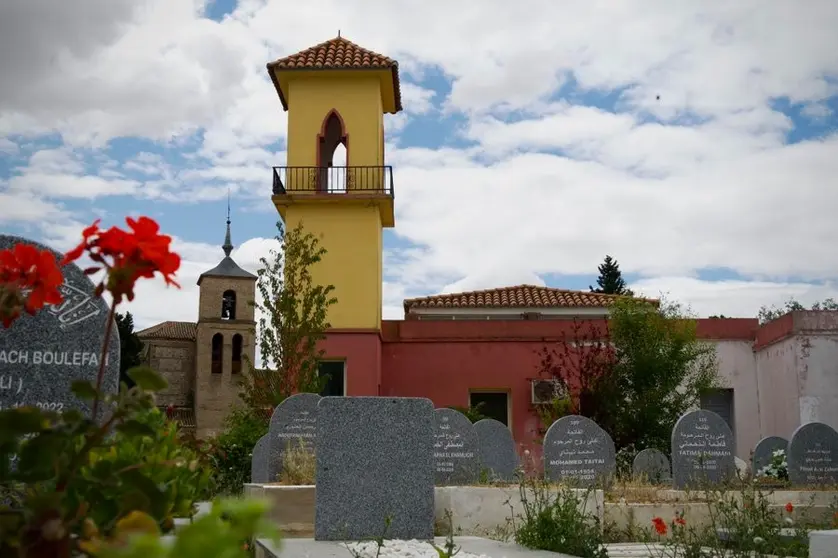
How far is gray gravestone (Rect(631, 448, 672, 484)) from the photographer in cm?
1371

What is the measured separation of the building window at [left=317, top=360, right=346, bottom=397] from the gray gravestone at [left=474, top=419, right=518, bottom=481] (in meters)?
8.60

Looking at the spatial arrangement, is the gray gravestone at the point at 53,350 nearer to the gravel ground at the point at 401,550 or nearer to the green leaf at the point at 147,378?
the gravel ground at the point at 401,550

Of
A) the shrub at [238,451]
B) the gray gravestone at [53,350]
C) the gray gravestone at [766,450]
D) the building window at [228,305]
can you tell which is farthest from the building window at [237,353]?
the gray gravestone at [53,350]

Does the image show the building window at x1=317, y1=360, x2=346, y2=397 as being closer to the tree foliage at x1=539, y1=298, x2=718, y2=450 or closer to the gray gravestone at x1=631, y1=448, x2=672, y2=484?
the tree foliage at x1=539, y1=298, x2=718, y2=450

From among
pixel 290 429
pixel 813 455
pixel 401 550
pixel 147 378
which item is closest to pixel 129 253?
pixel 147 378

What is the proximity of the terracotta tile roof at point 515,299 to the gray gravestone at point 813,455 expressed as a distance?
43.2 ft

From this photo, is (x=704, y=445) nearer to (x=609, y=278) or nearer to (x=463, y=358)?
(x=463, y=358)

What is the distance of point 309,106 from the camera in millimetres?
22516

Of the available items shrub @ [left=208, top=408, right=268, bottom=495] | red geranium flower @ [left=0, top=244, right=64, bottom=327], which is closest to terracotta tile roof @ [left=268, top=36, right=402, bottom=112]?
shrub @ [left=208, top=408, right=268, bottom=495]

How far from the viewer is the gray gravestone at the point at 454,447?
1116cm

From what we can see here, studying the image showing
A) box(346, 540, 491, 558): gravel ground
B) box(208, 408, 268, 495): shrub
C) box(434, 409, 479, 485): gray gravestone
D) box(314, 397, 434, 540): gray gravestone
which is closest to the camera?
box(346, 540, 491, 558): gravel ground

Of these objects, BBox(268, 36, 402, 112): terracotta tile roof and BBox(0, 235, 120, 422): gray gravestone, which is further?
BBox(268, 36, 402, 112): terracotta tile roof

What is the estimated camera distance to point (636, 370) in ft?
66.0

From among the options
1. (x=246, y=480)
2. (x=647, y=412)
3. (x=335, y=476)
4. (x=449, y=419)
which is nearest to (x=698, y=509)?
(x=449, y=419)
